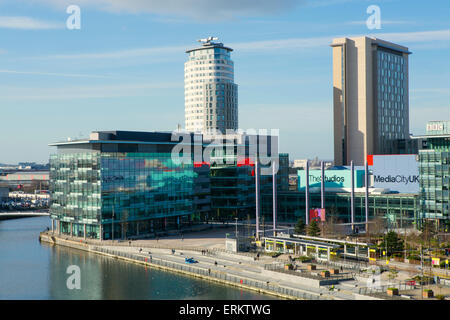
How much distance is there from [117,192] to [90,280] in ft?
108

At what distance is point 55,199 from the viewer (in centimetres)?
11825

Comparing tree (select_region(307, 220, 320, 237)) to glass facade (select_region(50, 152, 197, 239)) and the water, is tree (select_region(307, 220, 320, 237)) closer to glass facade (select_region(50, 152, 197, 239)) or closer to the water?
the water

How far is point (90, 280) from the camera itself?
76.6 m

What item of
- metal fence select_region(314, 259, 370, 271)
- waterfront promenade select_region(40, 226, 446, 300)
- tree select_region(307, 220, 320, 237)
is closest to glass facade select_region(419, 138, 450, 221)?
tree select_region(307, 220, 320, 237)

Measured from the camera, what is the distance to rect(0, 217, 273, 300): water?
67062mm

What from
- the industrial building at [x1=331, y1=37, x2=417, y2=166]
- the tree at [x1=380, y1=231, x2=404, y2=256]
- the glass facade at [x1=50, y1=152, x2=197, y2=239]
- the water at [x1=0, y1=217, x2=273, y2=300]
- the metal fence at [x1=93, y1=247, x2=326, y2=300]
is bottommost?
the water at [x1=0, y1=217, x2=273, y2=300]

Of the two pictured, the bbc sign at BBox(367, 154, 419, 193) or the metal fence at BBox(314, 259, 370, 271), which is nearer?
the metal fence at BBox(314, 259, 370, 271)

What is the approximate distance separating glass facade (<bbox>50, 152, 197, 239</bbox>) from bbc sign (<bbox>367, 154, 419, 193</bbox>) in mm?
43682

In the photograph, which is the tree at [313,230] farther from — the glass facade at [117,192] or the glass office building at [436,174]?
the glass facade at [117,192]

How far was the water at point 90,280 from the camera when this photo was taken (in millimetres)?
67062

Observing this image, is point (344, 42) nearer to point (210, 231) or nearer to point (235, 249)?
point (210, 231)

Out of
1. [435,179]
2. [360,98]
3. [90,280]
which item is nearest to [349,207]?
[435,179]

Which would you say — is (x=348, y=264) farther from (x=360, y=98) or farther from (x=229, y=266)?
(x=360, y=98)

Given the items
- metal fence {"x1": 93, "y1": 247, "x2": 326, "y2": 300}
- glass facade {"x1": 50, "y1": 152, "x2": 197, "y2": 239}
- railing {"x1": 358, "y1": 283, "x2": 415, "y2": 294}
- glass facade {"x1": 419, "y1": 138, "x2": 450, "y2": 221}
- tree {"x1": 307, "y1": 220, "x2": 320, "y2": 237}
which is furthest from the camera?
glass facade {"x1": 50, "y1": 152, "x2": 197, "y2": 239}
